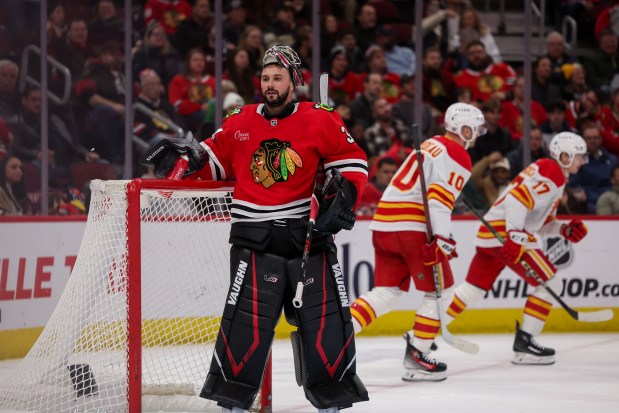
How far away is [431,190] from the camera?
5.30 m

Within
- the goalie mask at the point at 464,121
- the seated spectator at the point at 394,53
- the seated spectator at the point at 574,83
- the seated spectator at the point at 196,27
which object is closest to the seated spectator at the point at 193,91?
the seated spectator at the point at 196,27

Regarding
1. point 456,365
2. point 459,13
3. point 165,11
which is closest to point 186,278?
point 456,365

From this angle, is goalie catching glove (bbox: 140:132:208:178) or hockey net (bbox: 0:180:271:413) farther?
hockey net (bbox: 0:180:271:413)

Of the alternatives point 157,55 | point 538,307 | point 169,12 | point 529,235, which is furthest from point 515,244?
point 169,12

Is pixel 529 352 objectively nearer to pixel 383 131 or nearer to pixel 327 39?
pixel 383 131

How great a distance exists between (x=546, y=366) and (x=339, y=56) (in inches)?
116

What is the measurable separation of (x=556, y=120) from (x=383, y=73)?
4.17 feet

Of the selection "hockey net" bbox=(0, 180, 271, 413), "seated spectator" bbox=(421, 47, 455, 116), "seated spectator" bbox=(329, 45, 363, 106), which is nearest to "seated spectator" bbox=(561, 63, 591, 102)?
"seated spectator" bbox=(421, 47, 455, 116)

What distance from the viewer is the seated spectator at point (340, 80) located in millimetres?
7969

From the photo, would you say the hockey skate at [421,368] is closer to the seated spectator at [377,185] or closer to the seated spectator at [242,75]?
the seated spectator at [377,185]

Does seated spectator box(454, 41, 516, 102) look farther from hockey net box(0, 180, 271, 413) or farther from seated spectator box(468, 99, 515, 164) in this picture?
hockey net box(0, 180, 271, 413)

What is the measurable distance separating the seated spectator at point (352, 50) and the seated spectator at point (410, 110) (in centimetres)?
37

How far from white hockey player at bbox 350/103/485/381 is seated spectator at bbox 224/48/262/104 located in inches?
92.5

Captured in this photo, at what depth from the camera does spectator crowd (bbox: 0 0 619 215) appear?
659 centimetres
